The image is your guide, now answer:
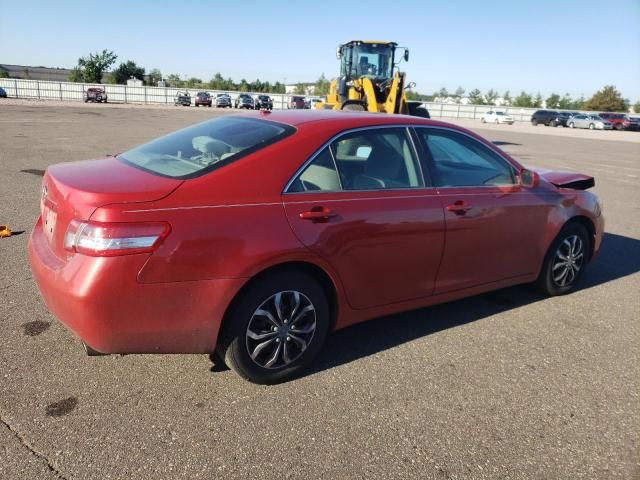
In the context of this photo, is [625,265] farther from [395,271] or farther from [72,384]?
[72,384]

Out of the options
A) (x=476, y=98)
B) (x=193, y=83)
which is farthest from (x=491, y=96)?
(x=193, y=83)

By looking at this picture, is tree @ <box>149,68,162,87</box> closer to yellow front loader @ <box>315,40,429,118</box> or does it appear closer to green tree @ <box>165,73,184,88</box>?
green tree @ <box>165,73,184,88</box>

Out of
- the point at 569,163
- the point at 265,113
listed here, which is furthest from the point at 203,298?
the point at 569,163

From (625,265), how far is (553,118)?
52.0 metres

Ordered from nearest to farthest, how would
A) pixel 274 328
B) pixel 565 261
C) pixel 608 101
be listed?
1. pixel 274 328
2. pixel 565 261
3. pixel 608 101

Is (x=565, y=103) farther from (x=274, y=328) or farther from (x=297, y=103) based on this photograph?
(x=274, y=328)

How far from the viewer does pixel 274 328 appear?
122 inches

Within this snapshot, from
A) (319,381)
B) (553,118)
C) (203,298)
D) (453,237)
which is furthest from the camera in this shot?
(553,118)

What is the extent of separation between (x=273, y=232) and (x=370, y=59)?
56.6 feet

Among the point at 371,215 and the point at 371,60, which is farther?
the point at 371,60

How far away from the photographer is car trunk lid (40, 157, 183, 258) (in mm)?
2688

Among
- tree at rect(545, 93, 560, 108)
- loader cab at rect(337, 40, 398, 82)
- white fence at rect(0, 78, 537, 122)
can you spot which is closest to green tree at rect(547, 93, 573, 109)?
tree at rect(545, 93, 560, 108)

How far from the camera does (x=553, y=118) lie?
52562mm

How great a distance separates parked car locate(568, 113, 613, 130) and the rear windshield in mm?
54535
